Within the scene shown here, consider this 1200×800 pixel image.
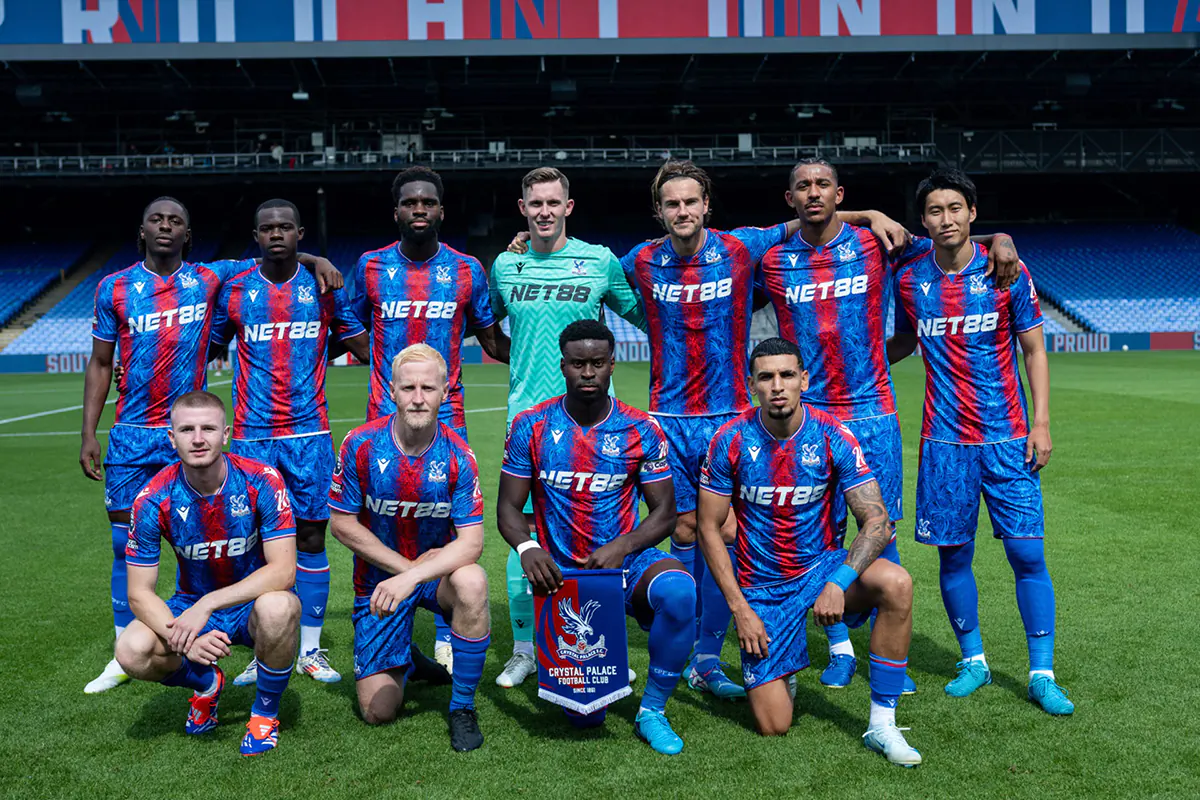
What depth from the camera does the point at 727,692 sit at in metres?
4.76

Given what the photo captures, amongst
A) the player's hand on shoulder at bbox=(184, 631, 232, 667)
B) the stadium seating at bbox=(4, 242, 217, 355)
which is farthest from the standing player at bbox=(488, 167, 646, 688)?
the stadium seating at bbox=(4, 242, 217, 355)

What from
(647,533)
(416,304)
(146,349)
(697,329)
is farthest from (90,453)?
(697,329)

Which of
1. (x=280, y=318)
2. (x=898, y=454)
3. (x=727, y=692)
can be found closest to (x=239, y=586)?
(x=280, y=318)

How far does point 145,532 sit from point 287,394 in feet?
4.09

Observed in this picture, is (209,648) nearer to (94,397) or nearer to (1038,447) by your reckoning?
(94,397)

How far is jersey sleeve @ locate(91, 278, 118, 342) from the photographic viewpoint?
529cm

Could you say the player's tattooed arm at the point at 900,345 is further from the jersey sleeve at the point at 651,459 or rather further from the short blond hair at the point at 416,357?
the short blond hair at the point at 416,357

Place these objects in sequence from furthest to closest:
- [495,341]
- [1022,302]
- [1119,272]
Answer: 1. [1119,272]
2. [495,341]
3. [1022,302]

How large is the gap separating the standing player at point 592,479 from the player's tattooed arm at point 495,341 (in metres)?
1.14

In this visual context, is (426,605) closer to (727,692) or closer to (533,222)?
(727,692)

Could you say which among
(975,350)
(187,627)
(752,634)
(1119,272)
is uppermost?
(1119,272)

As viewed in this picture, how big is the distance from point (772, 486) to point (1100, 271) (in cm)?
3712

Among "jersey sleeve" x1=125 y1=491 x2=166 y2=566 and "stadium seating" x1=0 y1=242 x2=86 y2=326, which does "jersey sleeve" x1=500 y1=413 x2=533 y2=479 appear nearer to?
"jersey sleeve" x1=125 y1=491 x2=166 y2=566

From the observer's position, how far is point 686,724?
4418 mm
